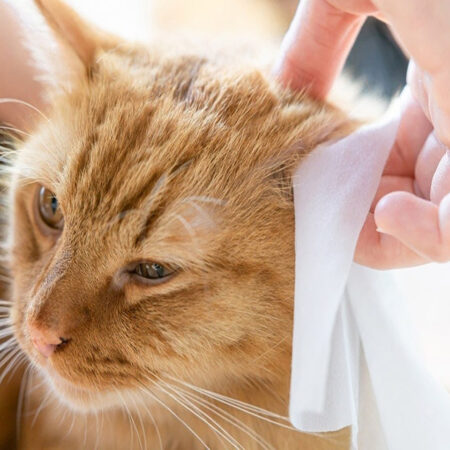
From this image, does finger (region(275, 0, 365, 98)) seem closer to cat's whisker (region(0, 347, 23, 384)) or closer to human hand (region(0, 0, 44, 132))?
human hand (region(0, 0, 44, 132))

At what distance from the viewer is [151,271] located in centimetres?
93

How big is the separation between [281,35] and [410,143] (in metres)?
1.02

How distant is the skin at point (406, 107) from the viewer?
0.71 metres

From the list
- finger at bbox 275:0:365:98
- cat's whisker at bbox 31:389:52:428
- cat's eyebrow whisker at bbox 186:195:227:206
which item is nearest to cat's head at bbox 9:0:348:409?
cat's eyebrow whisker at bbox 186:195:227:206

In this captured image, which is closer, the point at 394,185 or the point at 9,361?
the point at 394,185

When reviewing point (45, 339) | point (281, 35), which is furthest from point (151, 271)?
point (281, 35)

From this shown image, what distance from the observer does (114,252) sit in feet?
2.98

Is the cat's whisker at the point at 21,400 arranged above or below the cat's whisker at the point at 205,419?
below

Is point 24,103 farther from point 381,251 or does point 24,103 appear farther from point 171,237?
point 381,251

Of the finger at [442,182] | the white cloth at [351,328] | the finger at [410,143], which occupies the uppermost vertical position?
the finger at [410,143]

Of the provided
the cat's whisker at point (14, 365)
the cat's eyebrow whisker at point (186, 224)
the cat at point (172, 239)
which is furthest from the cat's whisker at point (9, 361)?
the cat's eyebrow whisker at point (186, 224)

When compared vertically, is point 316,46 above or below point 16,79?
above

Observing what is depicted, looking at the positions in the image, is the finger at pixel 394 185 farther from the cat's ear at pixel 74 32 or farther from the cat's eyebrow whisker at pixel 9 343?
the cat's eyebrow whisker at pixel 9 343

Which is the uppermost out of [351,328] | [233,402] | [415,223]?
[415,223]
